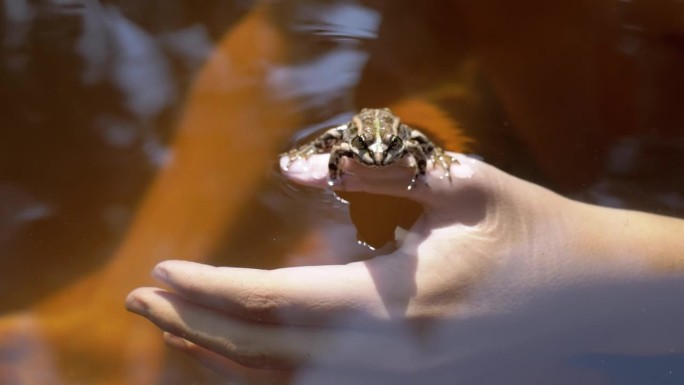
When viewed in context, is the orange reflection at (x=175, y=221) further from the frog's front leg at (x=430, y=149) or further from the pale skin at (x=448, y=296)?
the frog's front leg at (x=430, y=149)

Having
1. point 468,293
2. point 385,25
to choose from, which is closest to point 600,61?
point 385,25

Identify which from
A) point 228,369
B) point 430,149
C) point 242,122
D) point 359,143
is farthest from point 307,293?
point 242,122

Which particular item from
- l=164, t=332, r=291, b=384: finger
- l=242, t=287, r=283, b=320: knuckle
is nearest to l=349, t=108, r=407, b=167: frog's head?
l=242, t=287, r=283, b=320: knuckle

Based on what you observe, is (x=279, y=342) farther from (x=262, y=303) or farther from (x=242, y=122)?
(x=242, y=122)

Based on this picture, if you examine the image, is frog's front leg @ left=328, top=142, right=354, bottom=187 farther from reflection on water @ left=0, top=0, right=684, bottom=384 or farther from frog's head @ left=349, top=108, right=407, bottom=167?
reflection on water @ left=0, top=0, right=684, bottom=384

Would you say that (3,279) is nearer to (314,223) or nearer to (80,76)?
(80,76)

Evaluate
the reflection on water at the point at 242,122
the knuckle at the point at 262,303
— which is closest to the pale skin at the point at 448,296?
the knuckle at the point at 262,303
